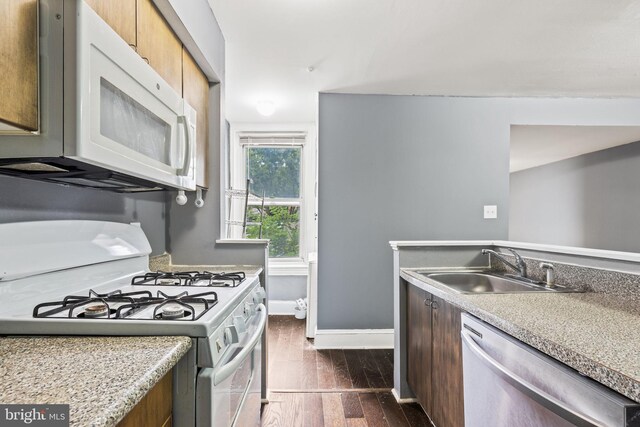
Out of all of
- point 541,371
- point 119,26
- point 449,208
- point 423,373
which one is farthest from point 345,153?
point 541,371

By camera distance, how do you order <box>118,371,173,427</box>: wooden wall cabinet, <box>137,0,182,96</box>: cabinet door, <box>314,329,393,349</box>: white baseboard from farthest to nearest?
<box>314,329,393,349</box>: white baseboard, <box>137,0,182,96</box>: cabinet door, <box>118,371,173,427</box>: wooden wall cabinet

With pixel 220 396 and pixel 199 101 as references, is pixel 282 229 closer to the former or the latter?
pixel 199 101

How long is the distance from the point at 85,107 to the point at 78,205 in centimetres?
65

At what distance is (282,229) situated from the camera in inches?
150

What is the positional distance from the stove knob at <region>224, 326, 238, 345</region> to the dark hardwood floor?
3.57 ft

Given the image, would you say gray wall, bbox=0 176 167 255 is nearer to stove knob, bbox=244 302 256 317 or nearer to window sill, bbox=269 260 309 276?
stove knob, bbox=244 302 256 317

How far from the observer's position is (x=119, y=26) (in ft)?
3.32

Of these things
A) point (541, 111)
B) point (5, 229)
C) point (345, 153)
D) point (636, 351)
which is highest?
point (541, 111)

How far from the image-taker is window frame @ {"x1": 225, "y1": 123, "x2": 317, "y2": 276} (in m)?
3.71

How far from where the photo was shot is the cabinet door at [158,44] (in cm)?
117

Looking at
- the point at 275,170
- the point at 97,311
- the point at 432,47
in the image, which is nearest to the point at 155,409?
the point at 97,311

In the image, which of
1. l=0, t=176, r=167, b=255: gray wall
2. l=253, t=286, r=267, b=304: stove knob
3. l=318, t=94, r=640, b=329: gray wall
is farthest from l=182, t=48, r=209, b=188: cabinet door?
l=318, t=94, r=640, b=329: gray wall

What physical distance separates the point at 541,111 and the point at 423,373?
8.66ft

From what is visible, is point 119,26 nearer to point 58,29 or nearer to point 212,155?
point 58,29
